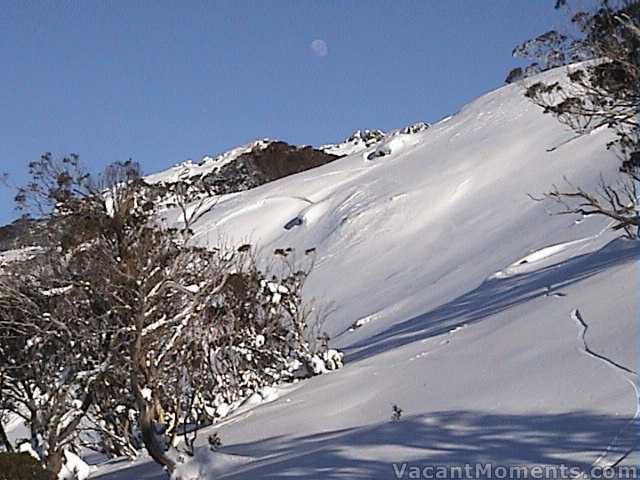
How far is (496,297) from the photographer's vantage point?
1677cm

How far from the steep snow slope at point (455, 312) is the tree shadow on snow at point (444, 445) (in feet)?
0.08

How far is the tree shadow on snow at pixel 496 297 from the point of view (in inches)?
563

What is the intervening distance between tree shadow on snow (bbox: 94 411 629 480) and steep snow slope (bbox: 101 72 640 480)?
0.02 meters

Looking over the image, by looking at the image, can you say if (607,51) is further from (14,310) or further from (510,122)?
(510,122)

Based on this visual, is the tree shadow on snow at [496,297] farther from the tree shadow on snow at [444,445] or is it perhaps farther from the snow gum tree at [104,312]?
the tree shadow on snow at [444,445]

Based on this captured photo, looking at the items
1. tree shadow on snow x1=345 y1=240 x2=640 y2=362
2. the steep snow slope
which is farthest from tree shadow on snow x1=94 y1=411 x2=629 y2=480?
tree shadow on snow x1=345 y1=240 x2=640 y2=362

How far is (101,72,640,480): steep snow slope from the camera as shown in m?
6.82

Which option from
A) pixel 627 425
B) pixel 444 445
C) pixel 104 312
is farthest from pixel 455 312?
pixel 627 425

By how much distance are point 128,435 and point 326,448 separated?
6.47 meters

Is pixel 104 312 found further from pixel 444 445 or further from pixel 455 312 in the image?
pixel 455 312

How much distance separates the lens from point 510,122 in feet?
120

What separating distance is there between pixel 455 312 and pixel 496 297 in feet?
2.89

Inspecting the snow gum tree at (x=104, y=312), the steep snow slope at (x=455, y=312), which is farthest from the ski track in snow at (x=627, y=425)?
the snow gum tree at (x=104, y=312)

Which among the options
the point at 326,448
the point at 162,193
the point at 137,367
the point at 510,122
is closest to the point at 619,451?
the point at 326,448
